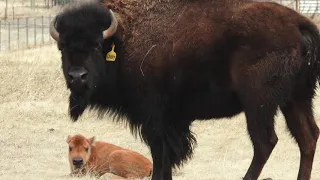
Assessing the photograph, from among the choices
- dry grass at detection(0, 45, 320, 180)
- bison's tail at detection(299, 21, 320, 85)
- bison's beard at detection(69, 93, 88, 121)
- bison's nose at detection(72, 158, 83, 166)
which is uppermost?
bison's tail at detection(299, 21, 320, 85)

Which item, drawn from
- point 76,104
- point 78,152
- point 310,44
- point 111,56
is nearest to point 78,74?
point 111,56

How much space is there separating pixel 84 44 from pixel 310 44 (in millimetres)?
2611

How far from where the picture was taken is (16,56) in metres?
20.2

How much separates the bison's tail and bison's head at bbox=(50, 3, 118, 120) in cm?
220

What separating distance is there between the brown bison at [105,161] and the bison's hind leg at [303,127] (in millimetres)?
3167

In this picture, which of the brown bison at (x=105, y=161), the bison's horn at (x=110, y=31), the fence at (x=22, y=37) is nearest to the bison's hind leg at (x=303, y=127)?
the bison's horn at (x=110, y=31)

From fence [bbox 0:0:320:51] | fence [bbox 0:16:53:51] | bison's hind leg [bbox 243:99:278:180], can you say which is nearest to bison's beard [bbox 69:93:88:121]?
bison's hind leg [bbox 243:99:278:180]

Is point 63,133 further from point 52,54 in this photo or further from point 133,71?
point 133,71

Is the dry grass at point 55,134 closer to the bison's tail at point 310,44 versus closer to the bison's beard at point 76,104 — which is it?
the bison's beard at point 76,104

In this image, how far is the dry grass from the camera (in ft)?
40.9

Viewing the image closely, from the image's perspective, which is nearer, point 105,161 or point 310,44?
point 310,44

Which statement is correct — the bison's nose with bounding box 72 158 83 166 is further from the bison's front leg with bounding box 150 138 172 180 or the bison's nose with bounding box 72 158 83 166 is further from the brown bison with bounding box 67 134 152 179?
the bison's front leg with bounding box 150 138 172 180

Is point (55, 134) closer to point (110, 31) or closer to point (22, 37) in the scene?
point (110, 31)

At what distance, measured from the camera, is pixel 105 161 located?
12.6 metres
